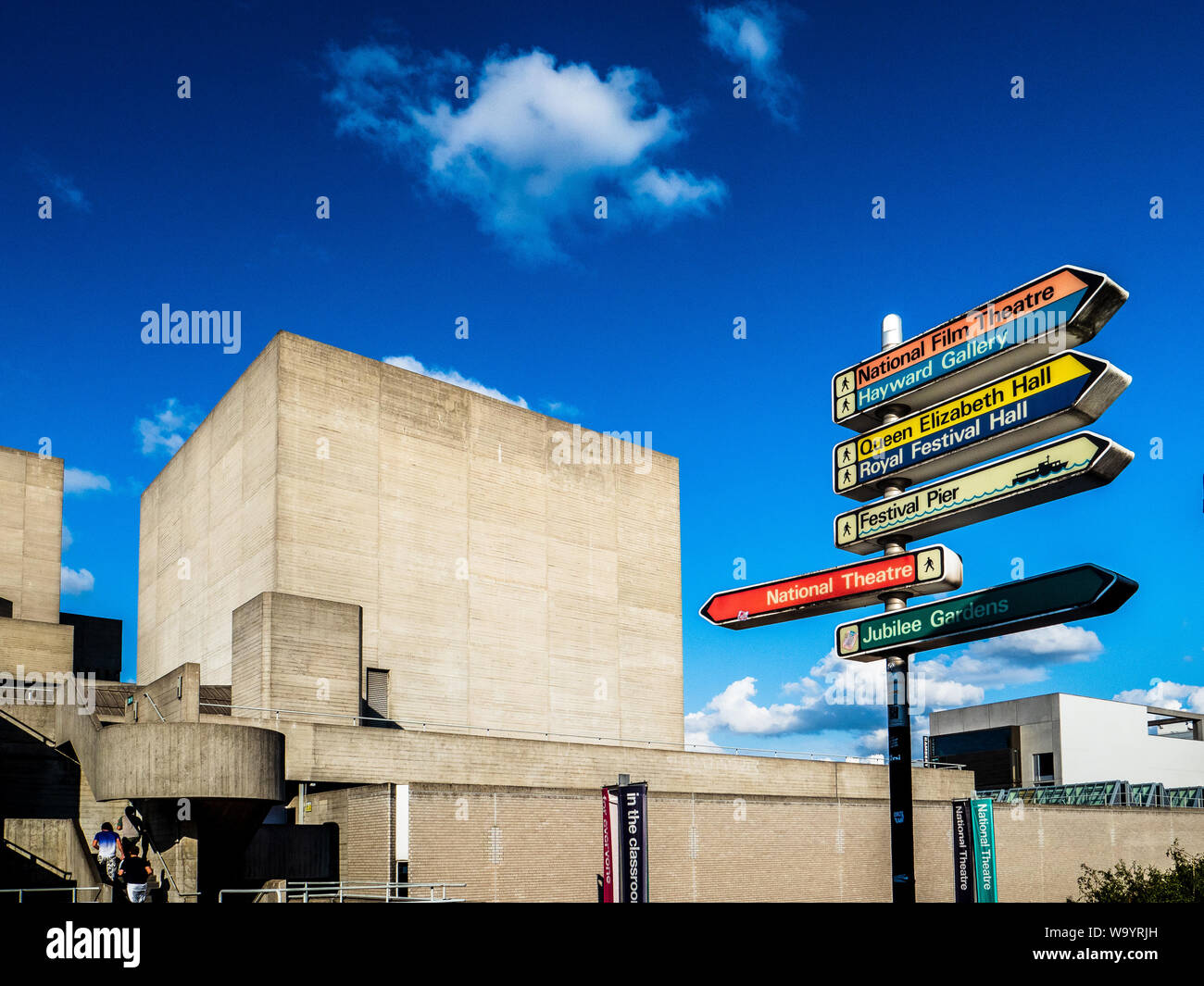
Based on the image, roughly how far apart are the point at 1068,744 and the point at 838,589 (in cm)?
5584

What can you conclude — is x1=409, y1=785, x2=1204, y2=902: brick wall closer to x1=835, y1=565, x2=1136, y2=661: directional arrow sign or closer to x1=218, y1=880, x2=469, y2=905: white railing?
x1=218, y1=880, x2=469, y2=905: white railing

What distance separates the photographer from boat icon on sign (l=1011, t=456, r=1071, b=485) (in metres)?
16.6

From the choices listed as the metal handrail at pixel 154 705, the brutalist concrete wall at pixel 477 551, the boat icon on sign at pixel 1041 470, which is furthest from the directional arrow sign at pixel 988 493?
the brutalist concrete wall at pixel 477 551

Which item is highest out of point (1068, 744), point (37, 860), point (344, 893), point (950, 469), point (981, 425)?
point (981, 425)

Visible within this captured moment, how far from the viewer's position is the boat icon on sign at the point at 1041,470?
16625mm

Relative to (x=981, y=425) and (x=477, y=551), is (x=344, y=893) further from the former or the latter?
(x=981, y=425)

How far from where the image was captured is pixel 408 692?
146ft

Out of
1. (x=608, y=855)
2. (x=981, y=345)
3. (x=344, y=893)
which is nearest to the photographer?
(x=981, y=345)

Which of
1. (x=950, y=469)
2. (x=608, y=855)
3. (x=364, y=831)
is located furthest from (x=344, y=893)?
(x=950, y=469)

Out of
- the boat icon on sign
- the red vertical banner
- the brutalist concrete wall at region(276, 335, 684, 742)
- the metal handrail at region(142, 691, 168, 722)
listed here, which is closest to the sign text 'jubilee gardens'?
the boat icon on sign

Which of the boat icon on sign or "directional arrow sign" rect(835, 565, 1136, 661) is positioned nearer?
"directional arrow sign" rect(835, 565, 1136, 661)

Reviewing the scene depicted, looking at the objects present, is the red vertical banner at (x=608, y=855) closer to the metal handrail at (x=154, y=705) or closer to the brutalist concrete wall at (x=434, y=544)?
the metal handrail at (x=154, y=705)
